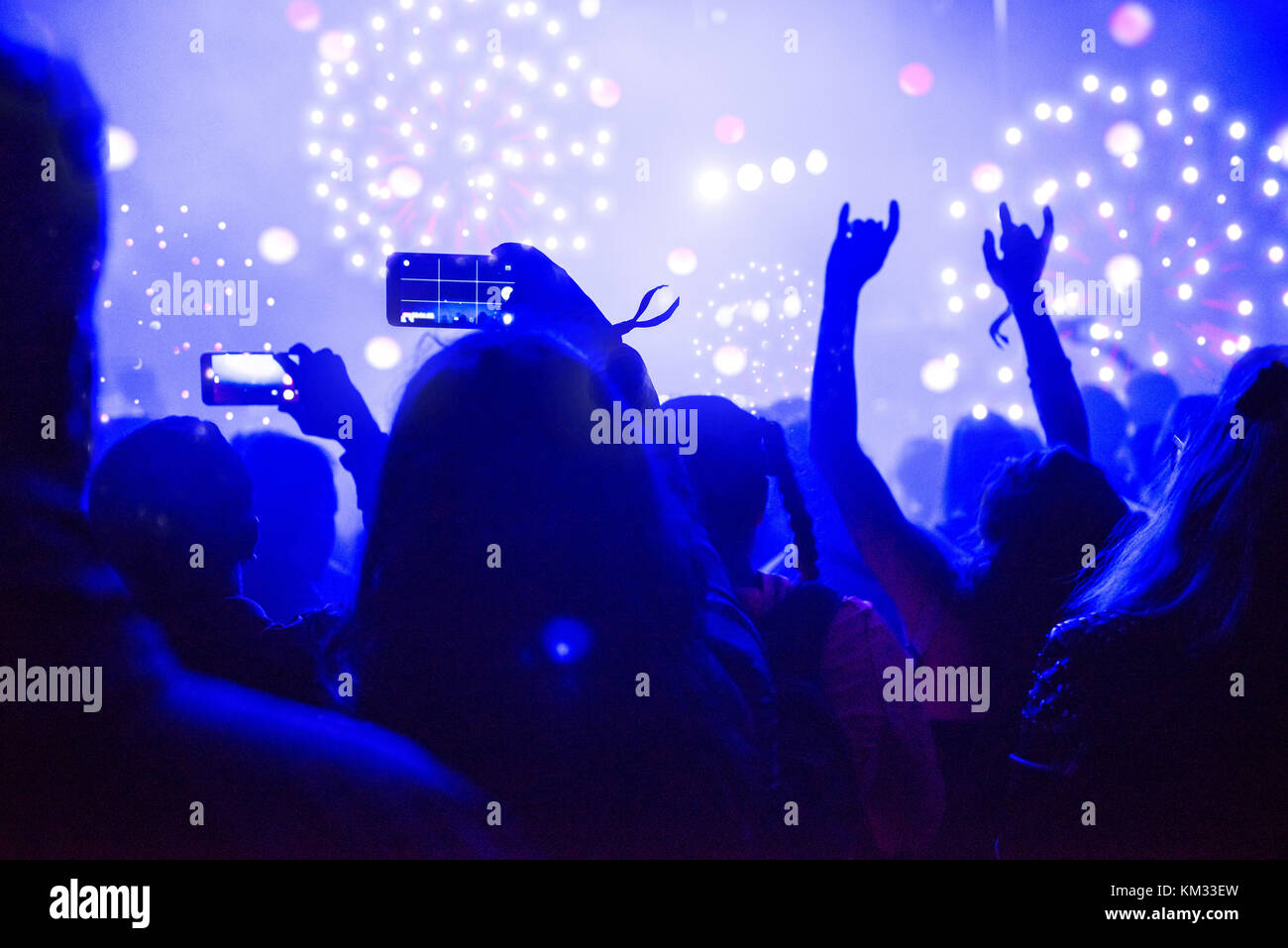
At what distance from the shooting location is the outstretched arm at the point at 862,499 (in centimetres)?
156

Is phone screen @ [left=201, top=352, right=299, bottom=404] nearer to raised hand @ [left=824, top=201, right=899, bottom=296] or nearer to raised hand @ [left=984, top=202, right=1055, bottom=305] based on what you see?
raised hand @ [left=824, top=201, right=899, bottom=296]

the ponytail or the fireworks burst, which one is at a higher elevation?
the fireworks burst

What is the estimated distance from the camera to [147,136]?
5.17 ft

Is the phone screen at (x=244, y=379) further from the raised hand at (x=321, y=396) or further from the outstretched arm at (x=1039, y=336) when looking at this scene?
the outstretched arm at (x=1039, y=336)

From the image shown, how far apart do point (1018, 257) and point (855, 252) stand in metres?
0.33

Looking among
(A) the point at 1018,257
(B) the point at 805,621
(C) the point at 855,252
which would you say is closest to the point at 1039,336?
(A) the point at 1018,257

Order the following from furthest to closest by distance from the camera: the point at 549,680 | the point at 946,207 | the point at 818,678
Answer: the point at 946,207, the point at 818,678, the point at 549,680

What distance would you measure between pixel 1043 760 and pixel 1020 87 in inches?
52.0

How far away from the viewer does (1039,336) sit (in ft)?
5.34

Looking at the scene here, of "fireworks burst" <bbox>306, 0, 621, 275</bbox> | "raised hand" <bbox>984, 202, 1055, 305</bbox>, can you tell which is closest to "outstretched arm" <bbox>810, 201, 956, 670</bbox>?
"raised hand" <bbox>984, 202, 1055, 305</bbox>

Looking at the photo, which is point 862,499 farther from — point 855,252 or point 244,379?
point 244,379

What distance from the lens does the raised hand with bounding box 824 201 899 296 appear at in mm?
1615
